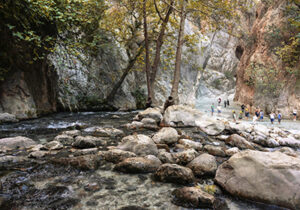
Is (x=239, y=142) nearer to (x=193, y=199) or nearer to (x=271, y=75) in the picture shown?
(x=193, y=199)

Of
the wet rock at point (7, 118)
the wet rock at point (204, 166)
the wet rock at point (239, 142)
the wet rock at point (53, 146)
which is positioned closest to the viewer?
the wet rock at point (204, 166)

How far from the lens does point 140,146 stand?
172 inches

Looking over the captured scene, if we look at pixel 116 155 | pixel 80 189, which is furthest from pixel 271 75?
pixel 80 189

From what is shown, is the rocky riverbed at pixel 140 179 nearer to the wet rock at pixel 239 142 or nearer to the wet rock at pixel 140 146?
the wet rock at pixel 140 146

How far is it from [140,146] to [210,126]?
5.06 meters

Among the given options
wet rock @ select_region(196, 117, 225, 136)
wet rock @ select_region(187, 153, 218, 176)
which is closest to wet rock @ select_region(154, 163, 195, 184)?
wet rock @ select_region(187, 153, 218, 176)

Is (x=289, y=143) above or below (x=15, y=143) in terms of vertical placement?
below

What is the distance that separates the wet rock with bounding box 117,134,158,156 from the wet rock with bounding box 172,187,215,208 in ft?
5.57

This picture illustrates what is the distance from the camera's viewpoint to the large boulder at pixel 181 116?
30.0 feet

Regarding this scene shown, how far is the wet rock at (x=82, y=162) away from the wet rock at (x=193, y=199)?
183 cm

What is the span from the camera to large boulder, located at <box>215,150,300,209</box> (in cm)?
249

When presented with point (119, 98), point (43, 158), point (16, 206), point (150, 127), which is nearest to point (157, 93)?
point (119, 98)

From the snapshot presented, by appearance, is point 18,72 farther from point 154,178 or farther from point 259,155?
point 259,155

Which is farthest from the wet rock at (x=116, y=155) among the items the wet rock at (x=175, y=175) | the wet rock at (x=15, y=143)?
the wet rock at (x=15, y=143)
